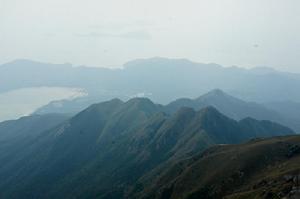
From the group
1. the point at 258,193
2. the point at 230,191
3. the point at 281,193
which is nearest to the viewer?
the point at 281,193

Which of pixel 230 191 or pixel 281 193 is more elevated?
pixel 281 193

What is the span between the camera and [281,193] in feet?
445

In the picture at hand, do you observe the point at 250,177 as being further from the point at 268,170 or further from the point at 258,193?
the point at 258,193

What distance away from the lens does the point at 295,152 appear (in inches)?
7815

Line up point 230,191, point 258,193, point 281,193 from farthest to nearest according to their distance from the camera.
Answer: point 230,191 → point 258,193 → point 281,193

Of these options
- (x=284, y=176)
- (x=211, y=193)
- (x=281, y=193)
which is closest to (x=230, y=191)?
(x=211, y=193)

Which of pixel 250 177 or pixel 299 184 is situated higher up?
pixel 299 184

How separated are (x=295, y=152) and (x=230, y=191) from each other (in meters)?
39.6

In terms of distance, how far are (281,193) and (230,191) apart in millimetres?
55793

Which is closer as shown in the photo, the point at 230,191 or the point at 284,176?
the point at 284,176

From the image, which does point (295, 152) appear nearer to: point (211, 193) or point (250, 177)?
point (250, 177)

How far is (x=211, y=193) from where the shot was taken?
19975 cm

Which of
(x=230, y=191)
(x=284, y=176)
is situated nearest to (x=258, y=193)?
(x=284, y=176)

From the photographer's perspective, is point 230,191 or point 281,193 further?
point 230,191
